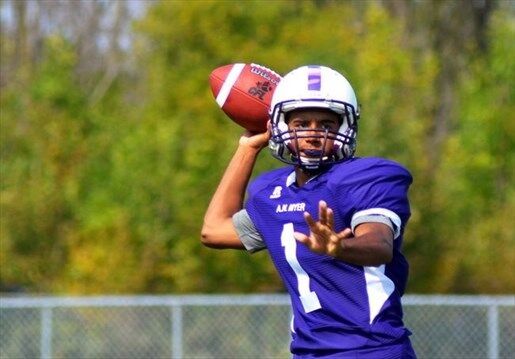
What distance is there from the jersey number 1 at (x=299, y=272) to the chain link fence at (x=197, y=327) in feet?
16.6

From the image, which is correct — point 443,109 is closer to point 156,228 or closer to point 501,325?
point 156,228

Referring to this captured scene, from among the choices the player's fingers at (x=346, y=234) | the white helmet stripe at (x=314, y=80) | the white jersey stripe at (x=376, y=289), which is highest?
the white helmet stripe at (x=314, y=80)

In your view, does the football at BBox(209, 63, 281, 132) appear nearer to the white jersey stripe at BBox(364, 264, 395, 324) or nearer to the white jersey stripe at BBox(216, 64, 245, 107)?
the white jersey stripe at BBox(216, 64, 245, 107)

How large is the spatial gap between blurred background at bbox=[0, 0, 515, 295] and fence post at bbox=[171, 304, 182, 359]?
242 centimetres

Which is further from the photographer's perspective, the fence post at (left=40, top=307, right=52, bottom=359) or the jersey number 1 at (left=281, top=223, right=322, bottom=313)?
the fence post at (left=40, top=307, right=52, bottom=359)

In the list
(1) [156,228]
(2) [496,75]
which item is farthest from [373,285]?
(2) [496,75]

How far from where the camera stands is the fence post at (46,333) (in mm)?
9062

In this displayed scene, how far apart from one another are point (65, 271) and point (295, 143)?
8.39 meters

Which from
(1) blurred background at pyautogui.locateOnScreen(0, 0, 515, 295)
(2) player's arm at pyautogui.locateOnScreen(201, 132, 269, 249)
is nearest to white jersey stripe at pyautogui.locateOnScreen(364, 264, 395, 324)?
(2) player's arm at pyautogui.locateOnScreen(201, 132, 269, 249)

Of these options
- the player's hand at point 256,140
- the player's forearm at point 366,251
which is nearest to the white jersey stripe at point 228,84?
the player's hand at point 256,140

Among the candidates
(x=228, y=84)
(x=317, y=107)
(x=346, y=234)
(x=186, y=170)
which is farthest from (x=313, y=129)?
(x=186, y=170)

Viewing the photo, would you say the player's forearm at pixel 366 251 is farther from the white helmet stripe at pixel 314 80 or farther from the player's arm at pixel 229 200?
the player's arm at pixel 229 200

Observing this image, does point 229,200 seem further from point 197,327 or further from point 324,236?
point 197,327

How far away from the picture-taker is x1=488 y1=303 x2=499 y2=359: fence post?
881 cm
